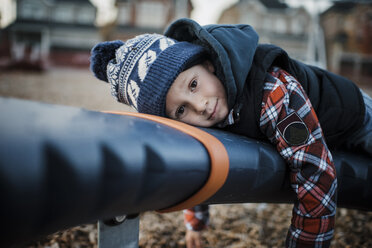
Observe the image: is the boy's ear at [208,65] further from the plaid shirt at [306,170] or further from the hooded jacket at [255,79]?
the plaid shirt at [306,170]

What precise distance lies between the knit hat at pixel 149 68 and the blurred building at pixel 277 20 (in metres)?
24.5

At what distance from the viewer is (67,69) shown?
21.5 meters

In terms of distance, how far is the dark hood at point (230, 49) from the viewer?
128cm

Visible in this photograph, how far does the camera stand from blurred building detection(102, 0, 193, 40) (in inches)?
966

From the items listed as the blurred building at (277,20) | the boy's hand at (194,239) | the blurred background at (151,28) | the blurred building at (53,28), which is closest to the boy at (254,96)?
the boy's hand at (194,239)

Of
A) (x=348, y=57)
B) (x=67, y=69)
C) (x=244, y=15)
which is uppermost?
(x=244, y=15)

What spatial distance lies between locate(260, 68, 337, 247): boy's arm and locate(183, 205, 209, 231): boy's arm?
70cm

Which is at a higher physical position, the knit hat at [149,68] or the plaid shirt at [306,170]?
the knit hat at [149,68]

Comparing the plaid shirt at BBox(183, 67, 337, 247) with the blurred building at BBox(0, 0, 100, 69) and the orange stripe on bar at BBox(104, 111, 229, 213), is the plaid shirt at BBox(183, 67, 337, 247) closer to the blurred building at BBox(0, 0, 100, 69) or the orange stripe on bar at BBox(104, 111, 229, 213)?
the orange stripe on bar at BBox(104, 111, 229, 213)

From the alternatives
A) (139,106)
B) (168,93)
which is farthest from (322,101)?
(139,106)

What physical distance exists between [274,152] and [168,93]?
1.74 feet

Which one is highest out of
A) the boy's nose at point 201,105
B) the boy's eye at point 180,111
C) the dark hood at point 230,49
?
the dark hood at point 230,49

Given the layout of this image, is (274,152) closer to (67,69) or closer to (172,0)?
(67,69)

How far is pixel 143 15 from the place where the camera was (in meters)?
25.0
